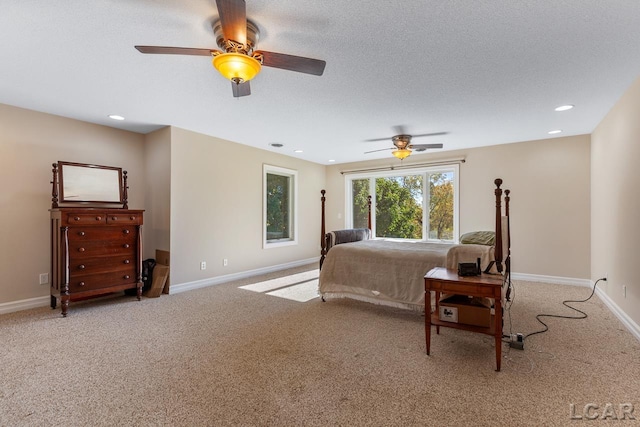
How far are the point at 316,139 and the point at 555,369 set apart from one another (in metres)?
4.02

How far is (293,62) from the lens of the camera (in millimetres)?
1960

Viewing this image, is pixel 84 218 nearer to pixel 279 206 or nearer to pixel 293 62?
pixel 293 62

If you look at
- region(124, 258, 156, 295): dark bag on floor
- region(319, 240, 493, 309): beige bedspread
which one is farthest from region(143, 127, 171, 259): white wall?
region(319, 240, 493, 309): beige bedspread

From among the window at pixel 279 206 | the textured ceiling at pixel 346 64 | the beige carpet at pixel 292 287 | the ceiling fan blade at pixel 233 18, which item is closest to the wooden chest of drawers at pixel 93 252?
the textured ceiling at pixel 346 64

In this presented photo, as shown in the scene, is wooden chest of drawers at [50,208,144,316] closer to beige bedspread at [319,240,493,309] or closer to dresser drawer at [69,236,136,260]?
dresser drawer at [69,236,136,260]

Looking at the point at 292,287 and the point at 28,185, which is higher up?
the point at 28,185

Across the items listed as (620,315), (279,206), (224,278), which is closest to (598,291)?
(620,315)

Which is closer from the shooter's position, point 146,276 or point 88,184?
point 88,184

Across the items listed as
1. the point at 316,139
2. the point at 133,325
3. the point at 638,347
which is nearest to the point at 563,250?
the point at 638,347

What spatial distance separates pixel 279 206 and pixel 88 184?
319 cm

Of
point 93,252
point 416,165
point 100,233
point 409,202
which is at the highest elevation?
point 416,165

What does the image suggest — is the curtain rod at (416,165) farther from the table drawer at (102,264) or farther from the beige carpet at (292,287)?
the table drawer at (102,264)

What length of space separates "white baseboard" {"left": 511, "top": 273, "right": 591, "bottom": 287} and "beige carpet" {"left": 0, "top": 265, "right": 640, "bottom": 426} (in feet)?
4.63

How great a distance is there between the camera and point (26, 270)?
140 inches
